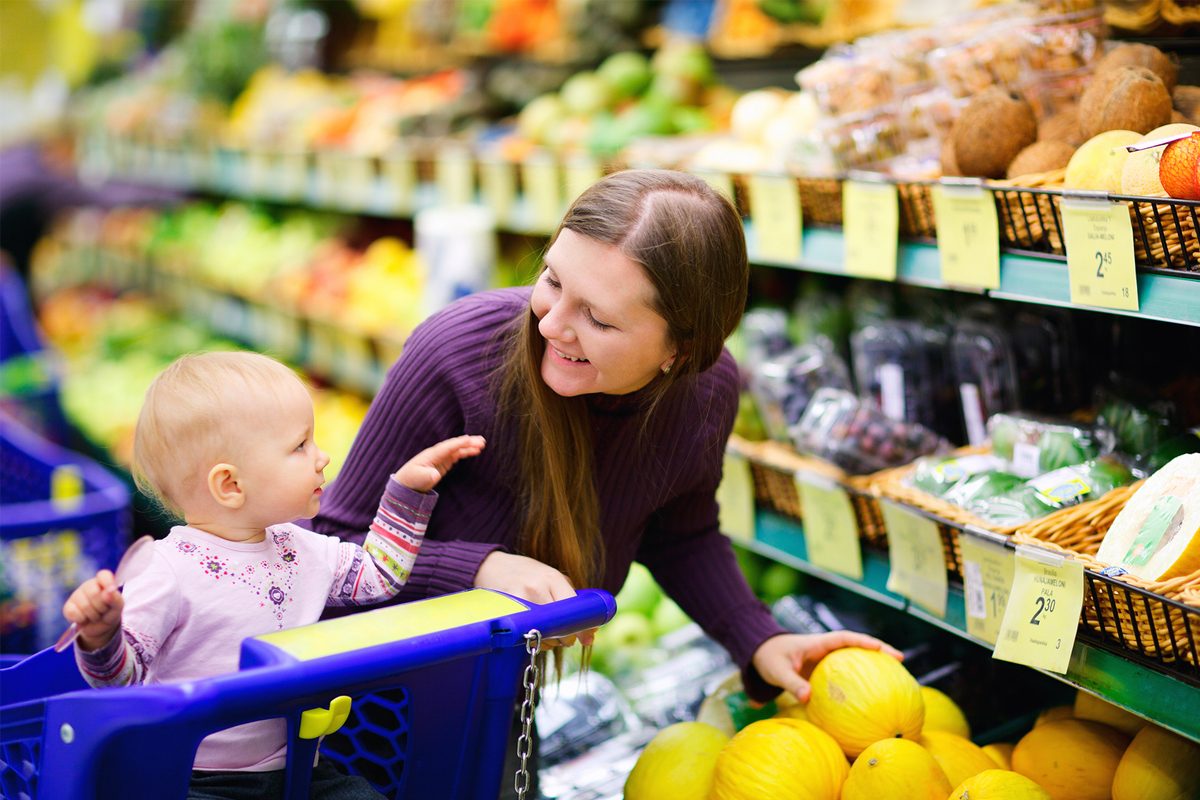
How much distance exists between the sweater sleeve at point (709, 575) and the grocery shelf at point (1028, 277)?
37cm

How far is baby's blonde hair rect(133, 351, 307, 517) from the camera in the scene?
1.27m

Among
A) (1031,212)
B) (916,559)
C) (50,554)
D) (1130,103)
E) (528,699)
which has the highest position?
(1130,103)

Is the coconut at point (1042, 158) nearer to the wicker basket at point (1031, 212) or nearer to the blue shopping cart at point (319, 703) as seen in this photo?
the wicker basket at point (1031, 212)

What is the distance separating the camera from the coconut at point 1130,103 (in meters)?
1.54

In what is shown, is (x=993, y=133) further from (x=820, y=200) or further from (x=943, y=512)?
(x=943, y=512)

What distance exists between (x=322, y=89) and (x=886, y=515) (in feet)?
12.1

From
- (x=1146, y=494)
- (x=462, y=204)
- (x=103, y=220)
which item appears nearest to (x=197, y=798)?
(x=1146, y=494)

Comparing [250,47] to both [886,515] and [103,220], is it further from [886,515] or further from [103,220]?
[886,515]

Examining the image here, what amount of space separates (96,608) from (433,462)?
403 millimetres

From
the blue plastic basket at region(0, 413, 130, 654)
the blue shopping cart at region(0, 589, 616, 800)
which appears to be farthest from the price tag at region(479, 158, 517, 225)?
the blue shopping cart at region(0, 589, 616, 800)

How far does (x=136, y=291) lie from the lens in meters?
6.03

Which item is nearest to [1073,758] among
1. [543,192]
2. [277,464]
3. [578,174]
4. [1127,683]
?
[1127,683]

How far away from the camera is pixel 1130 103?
1.55m

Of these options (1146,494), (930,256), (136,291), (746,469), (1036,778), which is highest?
(930,256)
